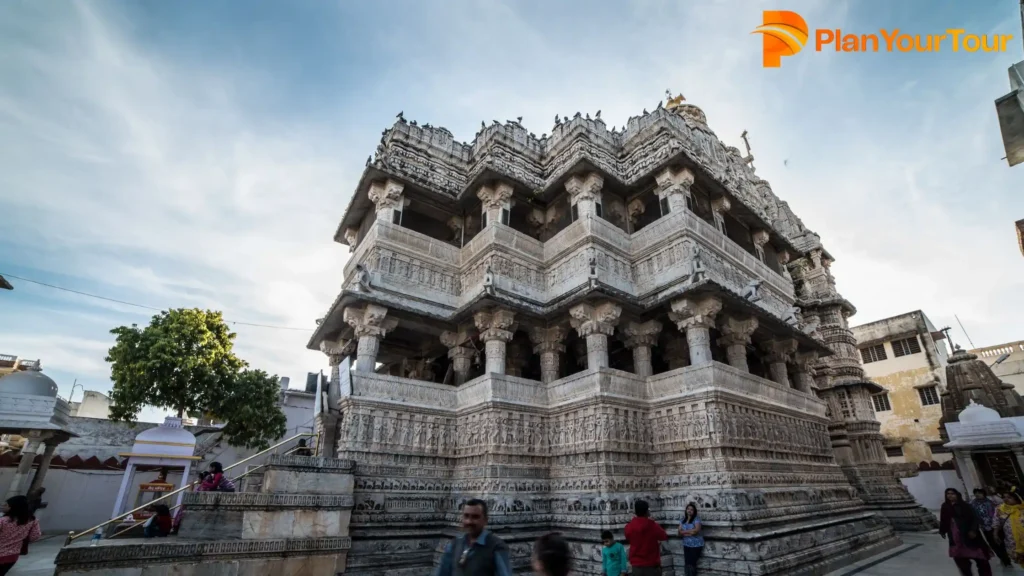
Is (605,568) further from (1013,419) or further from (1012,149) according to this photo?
(1013,419)

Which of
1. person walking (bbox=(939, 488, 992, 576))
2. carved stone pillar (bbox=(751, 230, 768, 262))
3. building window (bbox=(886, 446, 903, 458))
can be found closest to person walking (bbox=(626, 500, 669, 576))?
person walking (bbox=(939, 488, 992, 576))

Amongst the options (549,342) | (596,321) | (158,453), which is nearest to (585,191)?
(596,321)

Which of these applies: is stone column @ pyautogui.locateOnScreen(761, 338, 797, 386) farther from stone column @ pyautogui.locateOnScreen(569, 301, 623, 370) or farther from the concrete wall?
the concrete wall

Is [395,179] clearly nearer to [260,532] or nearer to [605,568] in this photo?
[260,532]

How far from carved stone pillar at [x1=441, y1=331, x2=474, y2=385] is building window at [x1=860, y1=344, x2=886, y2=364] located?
87.8 ft

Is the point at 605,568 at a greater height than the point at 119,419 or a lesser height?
lesser

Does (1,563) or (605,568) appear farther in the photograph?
(605,568)

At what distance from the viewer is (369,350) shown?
11.4 m

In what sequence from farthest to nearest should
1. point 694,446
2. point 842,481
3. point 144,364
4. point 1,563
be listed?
point 144,364
point 842,481
point 694,446
point 1,563

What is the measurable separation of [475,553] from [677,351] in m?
11.6

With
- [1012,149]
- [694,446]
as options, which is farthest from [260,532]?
[1012,149]

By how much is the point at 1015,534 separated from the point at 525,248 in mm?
11138

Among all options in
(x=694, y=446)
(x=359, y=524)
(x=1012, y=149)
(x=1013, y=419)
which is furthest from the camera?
(x=1013, y=419)

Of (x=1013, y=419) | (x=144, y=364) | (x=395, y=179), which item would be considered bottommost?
(x=1013, y=419)
